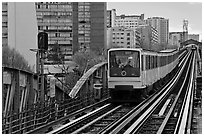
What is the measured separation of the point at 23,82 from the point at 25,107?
2.47 ft

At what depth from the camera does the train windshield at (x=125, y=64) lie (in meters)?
17.4

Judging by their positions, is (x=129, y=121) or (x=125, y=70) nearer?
(x=129, y=121)

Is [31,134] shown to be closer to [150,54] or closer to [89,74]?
[89,74]

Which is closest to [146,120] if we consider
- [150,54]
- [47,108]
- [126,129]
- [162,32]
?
[126,129]

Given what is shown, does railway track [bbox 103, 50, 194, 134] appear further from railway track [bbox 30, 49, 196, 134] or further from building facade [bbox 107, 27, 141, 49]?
building facade [bbox 107, 27, 141, 49]

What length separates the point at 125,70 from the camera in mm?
17453

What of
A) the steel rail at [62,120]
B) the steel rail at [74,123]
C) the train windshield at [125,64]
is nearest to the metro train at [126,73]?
the train windshield at [125,64]

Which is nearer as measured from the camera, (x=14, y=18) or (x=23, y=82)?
(x=23, y=82)

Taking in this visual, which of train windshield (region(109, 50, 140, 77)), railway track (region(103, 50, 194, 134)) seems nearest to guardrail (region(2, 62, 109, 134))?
railway track (region(103, 50, 194, 134))

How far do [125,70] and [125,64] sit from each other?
0.77 feet

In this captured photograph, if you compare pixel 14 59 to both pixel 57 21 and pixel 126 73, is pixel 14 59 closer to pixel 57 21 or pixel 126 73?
pixel 126 73

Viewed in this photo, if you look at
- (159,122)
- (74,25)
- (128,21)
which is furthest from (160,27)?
(159,122)

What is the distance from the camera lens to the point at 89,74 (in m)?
18.7

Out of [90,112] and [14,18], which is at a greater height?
[14,18]
